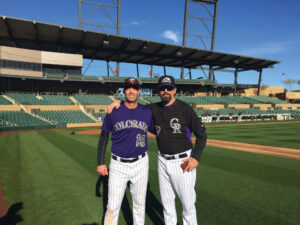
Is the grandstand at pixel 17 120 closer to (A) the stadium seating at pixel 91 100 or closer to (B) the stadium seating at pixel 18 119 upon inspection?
(B) the stadium seating at pixel 18 119

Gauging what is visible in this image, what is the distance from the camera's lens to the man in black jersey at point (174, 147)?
2750mm

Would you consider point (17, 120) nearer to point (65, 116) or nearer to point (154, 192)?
point (65, 116)

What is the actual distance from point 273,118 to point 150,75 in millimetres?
25921

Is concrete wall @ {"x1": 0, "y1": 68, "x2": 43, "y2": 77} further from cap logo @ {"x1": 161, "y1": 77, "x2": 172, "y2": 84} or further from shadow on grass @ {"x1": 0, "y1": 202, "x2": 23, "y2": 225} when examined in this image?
cap logo @ {"x1": 161, "y1": 77, "x2": 172, "y2": 84}

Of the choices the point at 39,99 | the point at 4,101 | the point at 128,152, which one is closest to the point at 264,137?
the point at 128,152

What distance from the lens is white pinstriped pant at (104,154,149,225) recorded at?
2.71 metres

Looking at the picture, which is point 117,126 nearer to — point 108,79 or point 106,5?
point 108,79

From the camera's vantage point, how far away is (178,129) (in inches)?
113

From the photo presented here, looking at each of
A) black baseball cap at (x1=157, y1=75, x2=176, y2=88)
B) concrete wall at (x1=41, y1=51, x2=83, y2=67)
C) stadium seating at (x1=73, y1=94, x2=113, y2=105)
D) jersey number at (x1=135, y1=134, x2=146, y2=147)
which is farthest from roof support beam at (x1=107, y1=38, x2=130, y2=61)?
jersey number at (x1=135, y1=134, x2=146, y2=147)

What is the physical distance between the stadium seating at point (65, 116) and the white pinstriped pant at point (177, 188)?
23663mm

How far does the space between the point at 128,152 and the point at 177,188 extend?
0.86m

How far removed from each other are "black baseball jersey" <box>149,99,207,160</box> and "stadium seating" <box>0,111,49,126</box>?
2207 centimetres

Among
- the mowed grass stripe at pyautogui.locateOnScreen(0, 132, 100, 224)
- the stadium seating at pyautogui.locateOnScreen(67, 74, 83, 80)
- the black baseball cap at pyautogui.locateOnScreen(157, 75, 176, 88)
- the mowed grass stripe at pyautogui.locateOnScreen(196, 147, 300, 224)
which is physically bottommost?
the mowed grass stripe at pyautogui.locateOnScreen(0, 132, 100, 224)

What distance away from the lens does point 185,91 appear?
4716 cm
